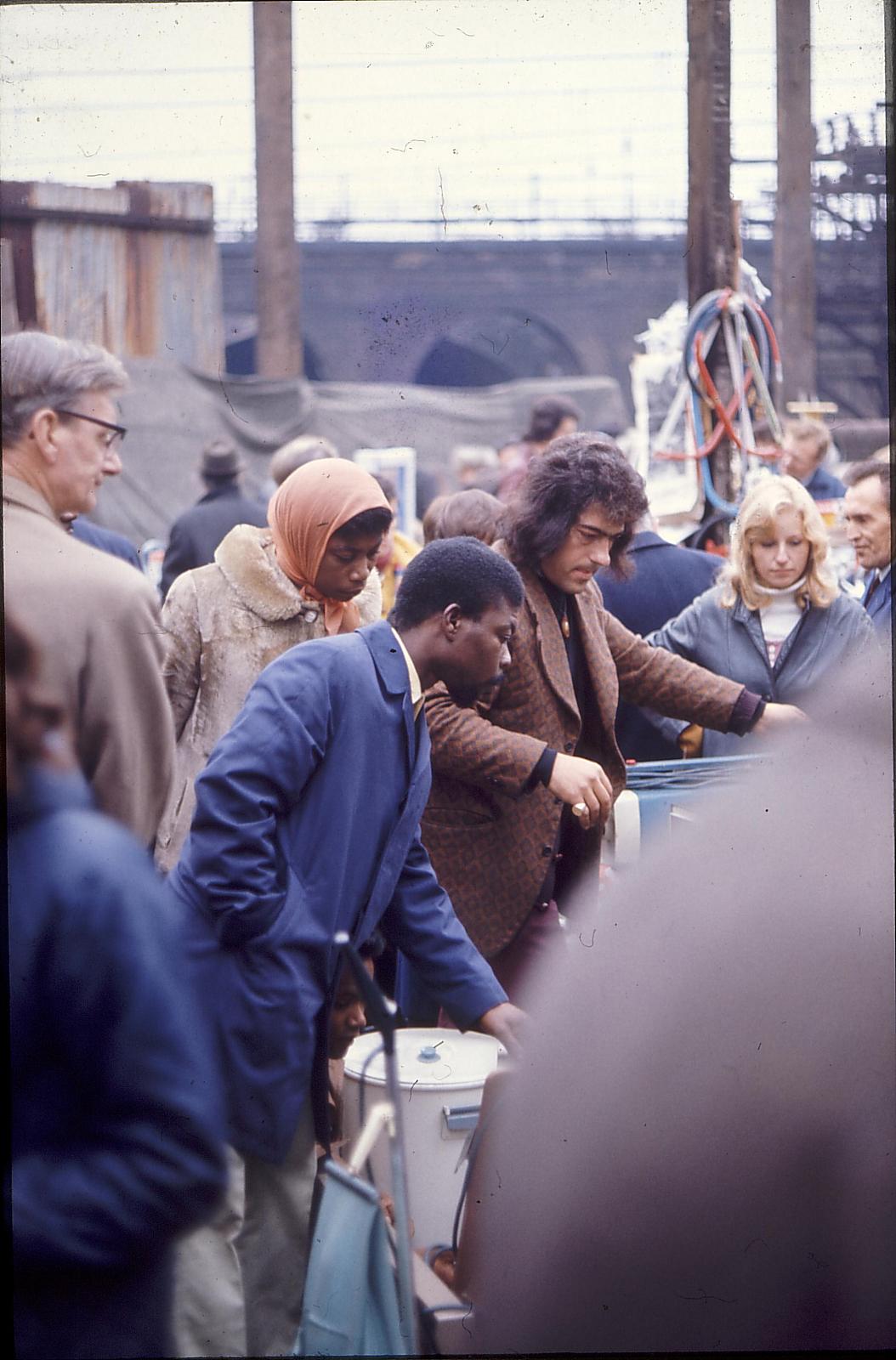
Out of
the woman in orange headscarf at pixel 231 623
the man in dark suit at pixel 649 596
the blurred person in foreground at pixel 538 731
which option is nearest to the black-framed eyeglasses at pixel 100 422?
the woman in orange headscarf at pixel 231 623

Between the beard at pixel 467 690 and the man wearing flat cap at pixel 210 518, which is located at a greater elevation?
the man wearing flat cap at pixel 210 518

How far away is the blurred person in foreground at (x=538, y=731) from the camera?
350 cm

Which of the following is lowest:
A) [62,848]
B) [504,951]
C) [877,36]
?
[504,951]

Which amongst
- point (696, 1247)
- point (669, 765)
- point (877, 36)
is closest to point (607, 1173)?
point (696, 1247)

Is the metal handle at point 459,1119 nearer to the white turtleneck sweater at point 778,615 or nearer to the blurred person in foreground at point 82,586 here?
the blurred person in foreground at point 82,586

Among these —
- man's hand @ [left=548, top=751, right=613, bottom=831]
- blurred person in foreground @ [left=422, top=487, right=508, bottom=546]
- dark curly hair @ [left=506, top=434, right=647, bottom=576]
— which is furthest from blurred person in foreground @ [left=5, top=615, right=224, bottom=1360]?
blurred person in foreground @ [left=422, top=487, right=508, bottom=546]

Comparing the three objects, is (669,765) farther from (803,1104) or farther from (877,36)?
(803,1104)

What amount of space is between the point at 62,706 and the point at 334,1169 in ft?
2.87

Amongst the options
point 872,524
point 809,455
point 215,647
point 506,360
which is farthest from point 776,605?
point 506,360

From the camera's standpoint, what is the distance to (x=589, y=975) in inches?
59.8

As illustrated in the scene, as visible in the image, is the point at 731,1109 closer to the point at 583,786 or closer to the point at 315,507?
the point at 583,786

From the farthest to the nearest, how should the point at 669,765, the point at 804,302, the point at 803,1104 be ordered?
the point at 804,302, the point at 669,765, the point at 803,1104

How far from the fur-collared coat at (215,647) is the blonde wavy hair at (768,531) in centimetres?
142

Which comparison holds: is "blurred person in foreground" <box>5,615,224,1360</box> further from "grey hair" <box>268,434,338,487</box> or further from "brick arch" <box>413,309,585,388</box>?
"brick arch" <box>413,309,585,388</box>
